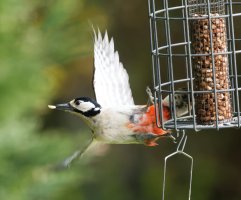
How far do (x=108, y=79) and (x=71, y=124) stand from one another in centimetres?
697

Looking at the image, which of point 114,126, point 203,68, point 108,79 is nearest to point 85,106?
point 114,126

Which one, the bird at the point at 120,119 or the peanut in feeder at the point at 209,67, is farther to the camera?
the bird at the point at 120,119

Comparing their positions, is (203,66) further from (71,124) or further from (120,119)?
(71,124)

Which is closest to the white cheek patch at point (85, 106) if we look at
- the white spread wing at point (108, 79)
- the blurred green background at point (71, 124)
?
the white spread wing at point (108, 79)

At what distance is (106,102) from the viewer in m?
6.39

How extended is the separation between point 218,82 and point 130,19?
7.94 m

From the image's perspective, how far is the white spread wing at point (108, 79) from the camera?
252 inches

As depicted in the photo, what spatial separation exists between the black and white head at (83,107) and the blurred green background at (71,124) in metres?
1.20

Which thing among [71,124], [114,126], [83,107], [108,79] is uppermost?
[108,79]

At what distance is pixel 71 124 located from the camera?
529 inches

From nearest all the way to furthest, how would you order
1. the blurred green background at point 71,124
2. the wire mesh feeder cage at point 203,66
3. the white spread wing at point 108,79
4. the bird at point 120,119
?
the wire mesh feeder cage at point 203,66
the bird at point 120,119
the white spread wing at point 108,79
the blurred green background at point 71,124

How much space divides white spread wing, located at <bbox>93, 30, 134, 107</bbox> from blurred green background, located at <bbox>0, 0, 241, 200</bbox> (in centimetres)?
106

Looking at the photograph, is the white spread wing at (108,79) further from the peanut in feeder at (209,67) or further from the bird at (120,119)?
the peanut in feeder at (209,67)

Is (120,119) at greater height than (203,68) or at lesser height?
lesser
